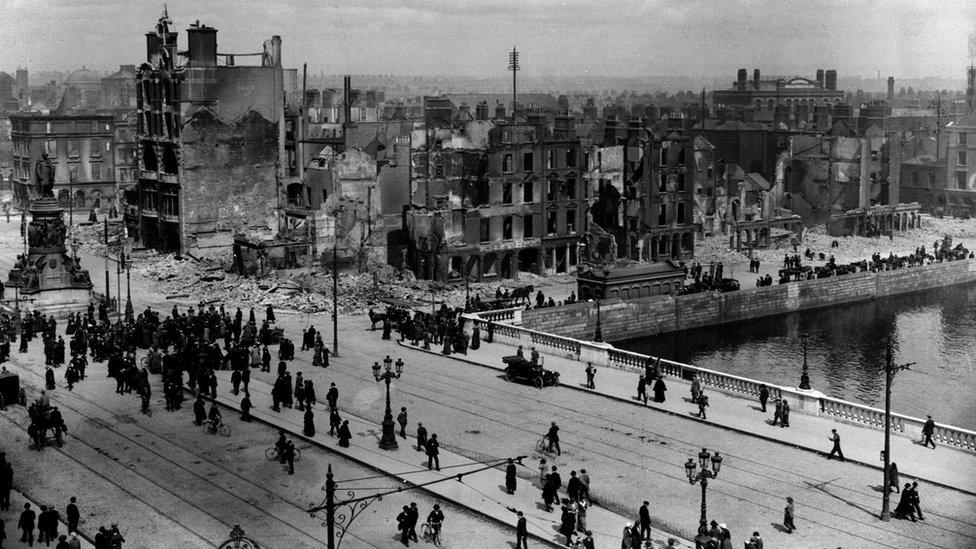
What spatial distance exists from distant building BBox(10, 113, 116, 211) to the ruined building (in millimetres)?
26980

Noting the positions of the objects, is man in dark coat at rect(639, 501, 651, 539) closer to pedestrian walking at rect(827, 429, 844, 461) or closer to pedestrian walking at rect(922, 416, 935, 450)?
pedestrian walking at rect(827, 429, 844, 461)

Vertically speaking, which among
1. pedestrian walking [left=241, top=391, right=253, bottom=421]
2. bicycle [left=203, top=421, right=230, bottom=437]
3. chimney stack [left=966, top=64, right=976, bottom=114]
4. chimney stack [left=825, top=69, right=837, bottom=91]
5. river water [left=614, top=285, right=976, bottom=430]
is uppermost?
chimney stack [left=825, top=69, right=837, bottom=91]

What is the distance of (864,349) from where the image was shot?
252ft

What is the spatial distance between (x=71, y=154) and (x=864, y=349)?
78297 millimetres

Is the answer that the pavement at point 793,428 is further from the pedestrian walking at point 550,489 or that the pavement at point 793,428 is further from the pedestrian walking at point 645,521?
the pedestrian walking at point 550,489

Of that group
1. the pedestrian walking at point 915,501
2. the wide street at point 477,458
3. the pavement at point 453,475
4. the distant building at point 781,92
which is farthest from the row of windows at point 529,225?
the distant building at point 781,92

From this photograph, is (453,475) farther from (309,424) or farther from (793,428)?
(793,428)

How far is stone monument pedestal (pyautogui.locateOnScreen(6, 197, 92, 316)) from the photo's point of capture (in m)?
64.6

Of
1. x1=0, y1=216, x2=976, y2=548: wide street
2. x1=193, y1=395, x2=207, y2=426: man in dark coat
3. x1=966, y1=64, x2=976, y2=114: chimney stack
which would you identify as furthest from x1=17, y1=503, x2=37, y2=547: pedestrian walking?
x1=966, y1=64, x2=976, y2=114: chimney stack

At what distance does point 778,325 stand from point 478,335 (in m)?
30.7

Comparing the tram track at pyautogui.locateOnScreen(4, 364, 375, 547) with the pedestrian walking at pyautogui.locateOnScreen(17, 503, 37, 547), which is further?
the tram track at pyautogui.locateOnScreen(4, 364, 375, 547)

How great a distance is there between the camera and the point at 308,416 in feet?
140

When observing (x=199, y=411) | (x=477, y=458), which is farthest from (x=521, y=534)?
(x=199, y=411)

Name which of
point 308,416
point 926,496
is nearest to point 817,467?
point 926,496
